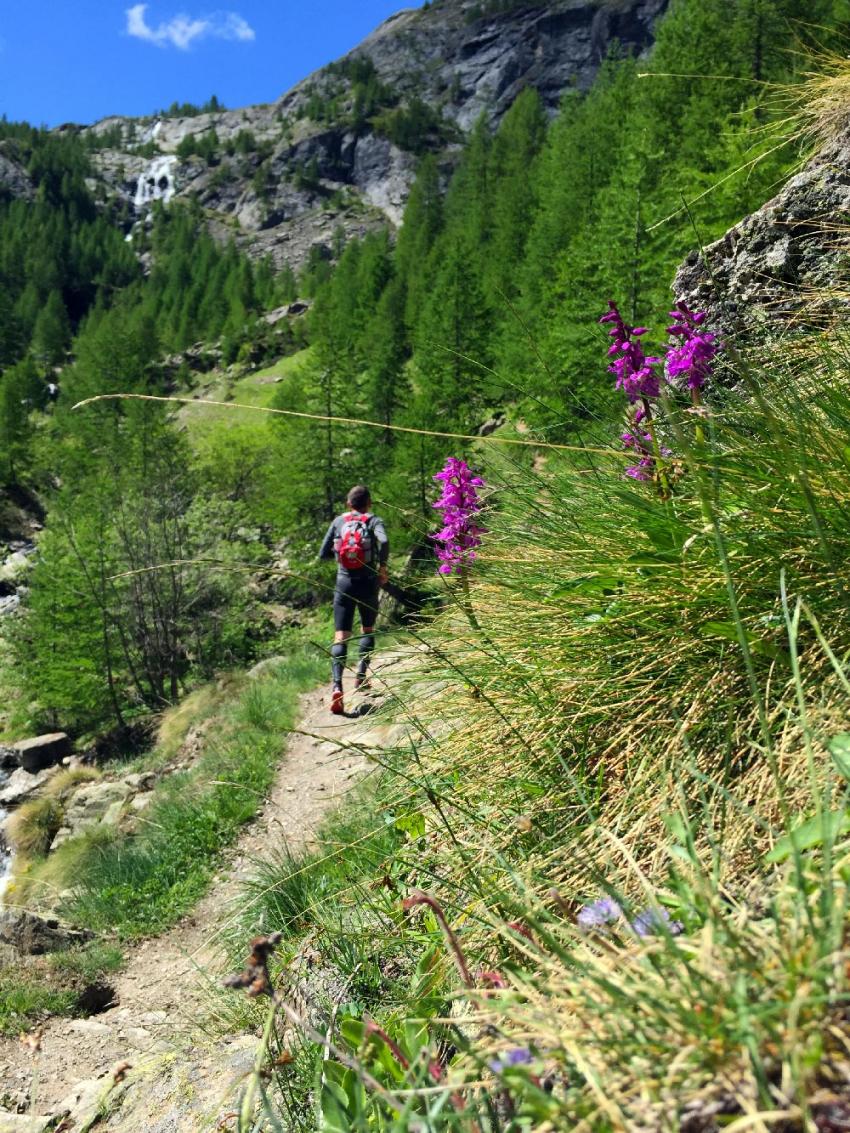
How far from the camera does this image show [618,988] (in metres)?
0.80

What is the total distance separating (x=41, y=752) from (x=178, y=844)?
1292 cm

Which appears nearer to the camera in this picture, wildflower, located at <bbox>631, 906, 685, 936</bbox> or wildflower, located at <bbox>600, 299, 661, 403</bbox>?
wildflower, located at <bbox>631, 906, 685, 936</bbox>

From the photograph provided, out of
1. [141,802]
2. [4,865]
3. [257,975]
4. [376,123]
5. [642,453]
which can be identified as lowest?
[4,865]

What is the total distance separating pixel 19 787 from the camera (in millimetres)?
14805

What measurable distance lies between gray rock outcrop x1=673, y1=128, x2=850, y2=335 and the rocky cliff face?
131 m

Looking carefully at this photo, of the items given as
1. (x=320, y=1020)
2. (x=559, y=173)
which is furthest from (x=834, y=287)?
(x=559, y=173)

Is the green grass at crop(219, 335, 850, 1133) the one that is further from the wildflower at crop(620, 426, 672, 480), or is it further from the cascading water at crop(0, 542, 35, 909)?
the cascading water at crop(0, 542, 35, 909)

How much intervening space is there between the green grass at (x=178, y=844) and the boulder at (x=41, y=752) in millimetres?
10061

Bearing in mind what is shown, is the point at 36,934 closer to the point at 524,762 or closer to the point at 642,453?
the point at 524,762

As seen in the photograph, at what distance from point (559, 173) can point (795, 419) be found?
37617mm

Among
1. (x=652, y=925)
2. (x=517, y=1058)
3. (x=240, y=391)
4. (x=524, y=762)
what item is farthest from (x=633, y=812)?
(x=240, y=391)

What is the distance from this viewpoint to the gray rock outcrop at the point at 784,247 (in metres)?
3.46

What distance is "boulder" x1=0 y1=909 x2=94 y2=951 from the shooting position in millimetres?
5602

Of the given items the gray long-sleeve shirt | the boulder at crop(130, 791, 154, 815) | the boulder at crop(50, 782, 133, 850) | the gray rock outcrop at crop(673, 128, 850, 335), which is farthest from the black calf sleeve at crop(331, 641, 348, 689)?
the boulder at crop(50, 782, 133, 850)
